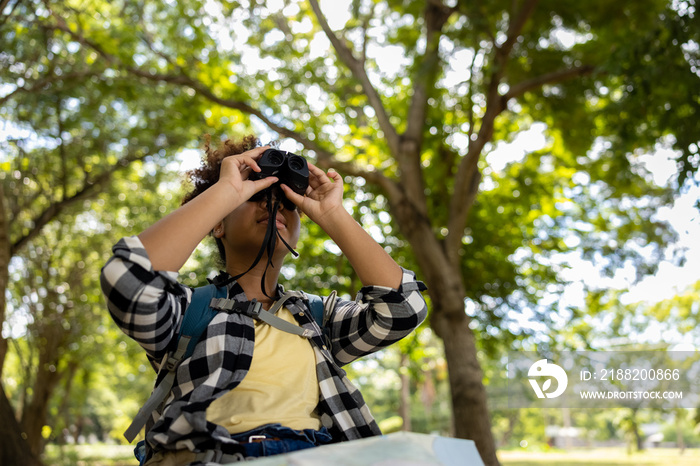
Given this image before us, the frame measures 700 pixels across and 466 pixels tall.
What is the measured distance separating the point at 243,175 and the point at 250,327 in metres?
0.48

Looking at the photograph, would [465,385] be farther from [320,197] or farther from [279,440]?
[279,440]

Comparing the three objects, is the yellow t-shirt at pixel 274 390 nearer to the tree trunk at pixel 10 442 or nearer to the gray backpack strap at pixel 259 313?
the gray backpack strap at pixel 259 313

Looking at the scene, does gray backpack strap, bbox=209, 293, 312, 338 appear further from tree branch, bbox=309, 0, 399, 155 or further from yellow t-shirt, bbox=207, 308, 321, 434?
tree branch, bbox=309, 0, 399, 155

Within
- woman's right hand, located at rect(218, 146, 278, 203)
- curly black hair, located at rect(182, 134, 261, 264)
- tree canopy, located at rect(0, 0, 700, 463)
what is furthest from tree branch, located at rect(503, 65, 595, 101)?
woman's right hand, located at rect(218, 146, 278, 203)

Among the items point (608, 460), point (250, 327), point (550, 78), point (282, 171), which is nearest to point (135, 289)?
point (250, 327)

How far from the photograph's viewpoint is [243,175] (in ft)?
6.18

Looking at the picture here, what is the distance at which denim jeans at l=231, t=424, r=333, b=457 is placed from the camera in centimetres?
149

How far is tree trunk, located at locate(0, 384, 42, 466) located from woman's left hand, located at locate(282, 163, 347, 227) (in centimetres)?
465

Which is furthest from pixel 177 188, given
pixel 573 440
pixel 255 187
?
pixel 573 440

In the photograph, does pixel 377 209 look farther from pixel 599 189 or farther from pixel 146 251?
pixel 146 251

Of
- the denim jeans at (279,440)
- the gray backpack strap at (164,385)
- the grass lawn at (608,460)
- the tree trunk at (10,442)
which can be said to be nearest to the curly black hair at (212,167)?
the gray backpack strap at (164,385)

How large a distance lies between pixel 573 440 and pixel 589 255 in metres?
38.2

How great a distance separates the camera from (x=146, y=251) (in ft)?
4.99

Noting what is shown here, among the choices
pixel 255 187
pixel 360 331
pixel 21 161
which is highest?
pixel 21 161
